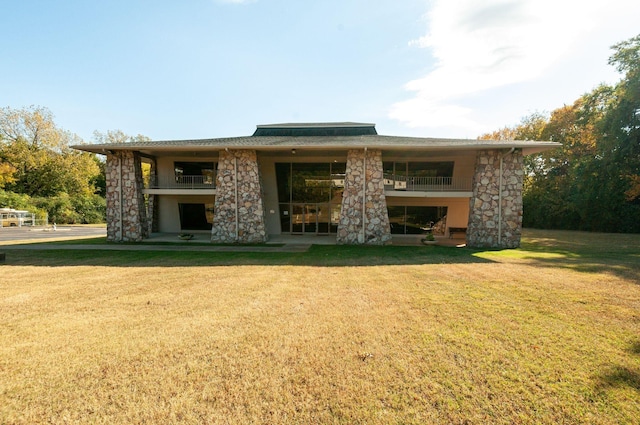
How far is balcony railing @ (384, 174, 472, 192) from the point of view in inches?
650

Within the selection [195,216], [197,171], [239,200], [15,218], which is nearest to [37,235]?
[195,216]

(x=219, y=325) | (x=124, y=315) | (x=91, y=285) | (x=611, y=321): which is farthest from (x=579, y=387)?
(x=91, y=285)

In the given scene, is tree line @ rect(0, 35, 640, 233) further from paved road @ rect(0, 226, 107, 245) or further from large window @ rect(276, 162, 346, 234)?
large window @ rect(276, 162, 346, 234)

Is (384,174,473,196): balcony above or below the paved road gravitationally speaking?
above

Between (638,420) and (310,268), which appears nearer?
(638,420)

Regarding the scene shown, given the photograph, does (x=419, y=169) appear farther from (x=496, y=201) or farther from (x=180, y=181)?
(x=180, y=181)

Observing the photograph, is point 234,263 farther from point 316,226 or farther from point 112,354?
point 316,226

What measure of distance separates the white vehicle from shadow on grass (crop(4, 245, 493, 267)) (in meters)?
20.5

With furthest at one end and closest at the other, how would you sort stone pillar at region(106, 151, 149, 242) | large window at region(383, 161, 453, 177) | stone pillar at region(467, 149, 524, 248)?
1. large window at region(383, 161, 453, 177)
2. stone pillar at region(106, 151, 149, 242)
3. stone pillar at region(467, 149, 524, 248)

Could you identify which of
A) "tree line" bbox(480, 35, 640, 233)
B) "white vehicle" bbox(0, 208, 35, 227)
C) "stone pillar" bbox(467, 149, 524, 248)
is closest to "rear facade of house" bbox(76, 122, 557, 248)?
"stone pillar" bbox(467, 149, 524, 248)

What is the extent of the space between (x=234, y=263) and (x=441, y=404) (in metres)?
8.13

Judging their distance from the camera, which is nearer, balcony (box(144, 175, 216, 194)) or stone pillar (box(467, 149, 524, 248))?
stone pillar (box(467, 149, 524, 248))

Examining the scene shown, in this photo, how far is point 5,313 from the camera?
16.5ft

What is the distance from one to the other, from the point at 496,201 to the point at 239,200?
13065 mm
